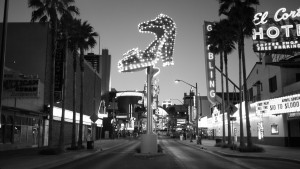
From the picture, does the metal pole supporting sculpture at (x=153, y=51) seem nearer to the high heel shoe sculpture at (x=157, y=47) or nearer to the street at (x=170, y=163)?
the high heel shoe sculpture at (x=157, y=47)

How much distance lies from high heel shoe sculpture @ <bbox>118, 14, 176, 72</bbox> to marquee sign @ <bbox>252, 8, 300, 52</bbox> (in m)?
21.2

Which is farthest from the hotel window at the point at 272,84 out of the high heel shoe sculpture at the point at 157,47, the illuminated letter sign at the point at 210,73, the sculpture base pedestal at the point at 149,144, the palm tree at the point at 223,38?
the sculpture base pedestal at the point at 149,144

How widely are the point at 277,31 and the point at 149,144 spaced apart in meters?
26.8

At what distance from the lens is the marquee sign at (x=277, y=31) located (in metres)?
43.2

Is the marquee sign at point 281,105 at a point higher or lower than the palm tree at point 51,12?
lower

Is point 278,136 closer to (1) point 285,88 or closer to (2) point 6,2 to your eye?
(1) point 285,88

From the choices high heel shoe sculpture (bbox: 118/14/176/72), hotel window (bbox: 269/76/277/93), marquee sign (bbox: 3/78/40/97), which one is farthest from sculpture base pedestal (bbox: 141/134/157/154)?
hotel window (bbox: 269/76/277/93)

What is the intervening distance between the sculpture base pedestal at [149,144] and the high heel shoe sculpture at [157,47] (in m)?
4.98

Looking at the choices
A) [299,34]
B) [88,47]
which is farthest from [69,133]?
[299,34]

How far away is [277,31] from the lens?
147ft

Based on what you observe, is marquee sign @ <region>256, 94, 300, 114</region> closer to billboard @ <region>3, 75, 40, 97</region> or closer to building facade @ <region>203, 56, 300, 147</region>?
building facade @ <region>203, 56, 300, 147</region>

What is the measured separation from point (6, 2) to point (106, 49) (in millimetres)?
91456

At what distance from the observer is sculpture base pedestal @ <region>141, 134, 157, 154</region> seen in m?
25.8

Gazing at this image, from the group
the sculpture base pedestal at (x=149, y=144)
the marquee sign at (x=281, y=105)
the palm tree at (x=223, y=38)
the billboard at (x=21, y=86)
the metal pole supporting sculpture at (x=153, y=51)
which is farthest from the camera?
the palm tree at (x=223, y=38)
